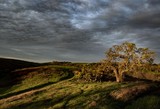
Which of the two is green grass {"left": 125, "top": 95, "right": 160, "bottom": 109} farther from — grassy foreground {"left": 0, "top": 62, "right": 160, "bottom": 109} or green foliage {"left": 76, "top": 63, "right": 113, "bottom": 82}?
green foliage {"left": 76, "top": 63, "right": 113, "bottom": 82}

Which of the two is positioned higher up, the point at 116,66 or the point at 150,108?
the point at 116,66

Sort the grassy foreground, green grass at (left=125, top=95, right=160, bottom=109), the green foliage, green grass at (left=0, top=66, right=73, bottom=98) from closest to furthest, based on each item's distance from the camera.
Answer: green grass at (left=125, top=95, right=160, bottom=109)
the grassy foreground
the green foliage
green grass at (left=0, top=66, right=73, bottom=98)

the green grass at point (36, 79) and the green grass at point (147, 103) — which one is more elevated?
the green grass at point (36, 79)

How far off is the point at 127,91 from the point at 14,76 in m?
41.4

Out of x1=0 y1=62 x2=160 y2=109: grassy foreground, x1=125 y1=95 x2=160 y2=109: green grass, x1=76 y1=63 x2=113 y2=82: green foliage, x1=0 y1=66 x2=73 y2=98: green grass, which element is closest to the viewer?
x1=125 y1=95 x2=160 y2=109: green grass

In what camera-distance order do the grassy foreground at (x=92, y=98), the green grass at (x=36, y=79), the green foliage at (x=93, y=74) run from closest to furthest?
the grassy foreground at (x=92, y=98) < the green foliage at (x=93, y=74) < the green grass at (x=36, y=79)

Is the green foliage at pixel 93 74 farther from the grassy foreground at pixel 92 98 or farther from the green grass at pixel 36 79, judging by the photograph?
the green grass at pixel 36 79

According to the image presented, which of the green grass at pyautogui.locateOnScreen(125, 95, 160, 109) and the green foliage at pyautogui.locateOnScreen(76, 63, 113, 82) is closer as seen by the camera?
the green grass at pyautogui.locateOnScreen(125, 95, 160, 109)

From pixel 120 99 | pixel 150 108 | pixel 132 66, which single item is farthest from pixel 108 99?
A: pixel 132 66

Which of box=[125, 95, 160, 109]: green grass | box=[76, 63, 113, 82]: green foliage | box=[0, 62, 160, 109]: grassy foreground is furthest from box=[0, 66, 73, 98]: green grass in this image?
box=[125, 95, 160, 109]: green grass

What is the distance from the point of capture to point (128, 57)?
169 ft

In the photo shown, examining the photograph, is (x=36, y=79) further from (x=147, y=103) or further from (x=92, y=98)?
(x=147, y=103)

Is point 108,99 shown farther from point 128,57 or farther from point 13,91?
point 13,91

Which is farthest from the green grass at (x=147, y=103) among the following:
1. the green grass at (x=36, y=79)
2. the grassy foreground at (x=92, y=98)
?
the green grass at (x=36, y=79)
